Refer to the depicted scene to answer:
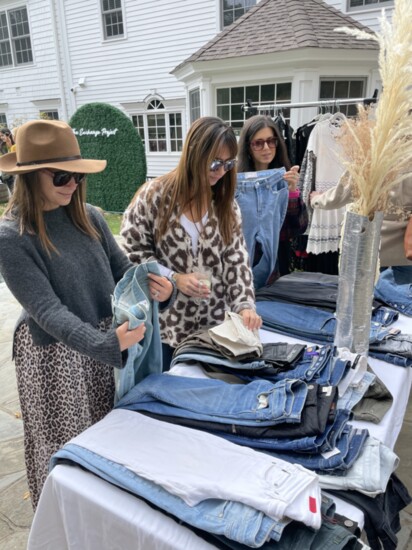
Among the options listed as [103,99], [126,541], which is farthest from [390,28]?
[103,99]

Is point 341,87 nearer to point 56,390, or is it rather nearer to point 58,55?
point 56,390

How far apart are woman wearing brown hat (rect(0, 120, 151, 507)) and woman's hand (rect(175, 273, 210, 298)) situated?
223 mm

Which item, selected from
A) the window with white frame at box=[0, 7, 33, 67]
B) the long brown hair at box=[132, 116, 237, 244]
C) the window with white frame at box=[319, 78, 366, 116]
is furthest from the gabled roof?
the window with white frame at box=[0, 7, 33, 67]

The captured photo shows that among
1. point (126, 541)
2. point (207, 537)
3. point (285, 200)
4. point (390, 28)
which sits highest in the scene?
point (390, 28)

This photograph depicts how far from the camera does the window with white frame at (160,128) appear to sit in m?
10.2

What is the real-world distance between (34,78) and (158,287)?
1350 cm

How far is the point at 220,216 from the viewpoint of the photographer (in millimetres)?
1804

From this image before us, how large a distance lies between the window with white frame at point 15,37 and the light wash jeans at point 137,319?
13.9m

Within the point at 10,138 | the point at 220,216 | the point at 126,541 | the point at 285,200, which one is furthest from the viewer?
the point at 10,138

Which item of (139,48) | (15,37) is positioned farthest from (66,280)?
(15,37)

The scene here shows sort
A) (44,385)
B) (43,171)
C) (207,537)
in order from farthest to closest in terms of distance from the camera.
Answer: (44,385)
(43,171)
(207,537)

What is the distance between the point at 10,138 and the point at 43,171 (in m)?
6.28

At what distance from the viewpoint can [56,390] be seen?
1.46m

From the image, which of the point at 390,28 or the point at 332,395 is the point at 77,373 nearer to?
the point at 332,395
